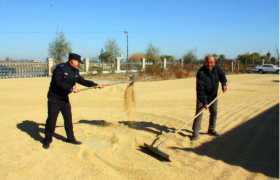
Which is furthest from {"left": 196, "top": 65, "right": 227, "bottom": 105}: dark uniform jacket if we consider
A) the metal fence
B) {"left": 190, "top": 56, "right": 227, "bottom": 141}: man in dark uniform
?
the metal fence

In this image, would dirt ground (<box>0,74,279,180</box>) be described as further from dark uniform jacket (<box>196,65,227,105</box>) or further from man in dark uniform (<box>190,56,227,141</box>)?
dark uniform jacket (<box>196,65,227,105</box>)

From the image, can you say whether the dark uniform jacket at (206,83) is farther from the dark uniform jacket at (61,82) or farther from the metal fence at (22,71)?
the metal fence at (22,71)

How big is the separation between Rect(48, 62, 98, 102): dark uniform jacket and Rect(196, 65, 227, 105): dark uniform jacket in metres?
2.59

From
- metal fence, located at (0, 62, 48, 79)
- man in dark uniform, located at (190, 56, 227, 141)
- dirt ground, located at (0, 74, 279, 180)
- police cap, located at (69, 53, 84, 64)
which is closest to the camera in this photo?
dirt ground, located at (0, 74, 279, 180)

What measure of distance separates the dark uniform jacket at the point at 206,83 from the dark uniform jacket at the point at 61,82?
102 inches

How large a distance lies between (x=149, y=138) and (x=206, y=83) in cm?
172

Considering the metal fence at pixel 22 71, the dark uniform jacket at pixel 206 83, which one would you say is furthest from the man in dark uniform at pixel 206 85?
the metal fence at pixel 22 71

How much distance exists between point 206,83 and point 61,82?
294 cm

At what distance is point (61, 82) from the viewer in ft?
13.4

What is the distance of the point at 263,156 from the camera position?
Answer: 153 inches

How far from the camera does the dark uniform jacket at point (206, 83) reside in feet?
14.9

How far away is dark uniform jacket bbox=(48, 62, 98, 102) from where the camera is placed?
4.09 metres

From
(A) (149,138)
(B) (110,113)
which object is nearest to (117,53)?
(B) (110,113)

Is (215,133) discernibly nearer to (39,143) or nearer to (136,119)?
(136,119)
